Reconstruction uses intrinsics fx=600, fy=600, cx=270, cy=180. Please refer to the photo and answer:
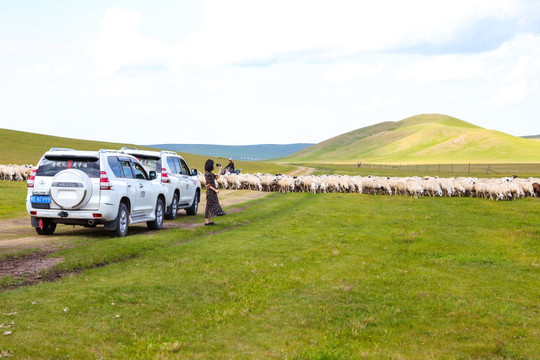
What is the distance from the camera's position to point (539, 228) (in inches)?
804

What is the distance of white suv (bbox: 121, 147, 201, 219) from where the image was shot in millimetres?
21344

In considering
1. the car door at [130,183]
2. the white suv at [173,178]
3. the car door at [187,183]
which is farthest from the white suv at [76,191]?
the car door at [187,183]

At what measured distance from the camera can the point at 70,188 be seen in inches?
599

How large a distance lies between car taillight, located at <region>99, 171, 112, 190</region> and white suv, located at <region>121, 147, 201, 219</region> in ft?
15.3

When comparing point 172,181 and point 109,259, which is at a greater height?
point 172,181

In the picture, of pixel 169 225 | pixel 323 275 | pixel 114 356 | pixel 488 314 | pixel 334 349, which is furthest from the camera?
pixel 169 225

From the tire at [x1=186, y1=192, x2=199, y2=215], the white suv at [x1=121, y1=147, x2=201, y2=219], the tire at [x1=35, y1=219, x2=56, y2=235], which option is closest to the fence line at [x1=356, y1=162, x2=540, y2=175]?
the tire at [x1=186, y1=192, x2=199, y2=215]

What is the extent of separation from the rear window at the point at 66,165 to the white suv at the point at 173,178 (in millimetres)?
4409

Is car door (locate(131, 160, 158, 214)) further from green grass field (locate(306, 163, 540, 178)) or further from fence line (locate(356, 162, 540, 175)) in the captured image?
fence line (locate(356, 162, 540, 175))

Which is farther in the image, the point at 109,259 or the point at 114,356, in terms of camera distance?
the point at 109,259

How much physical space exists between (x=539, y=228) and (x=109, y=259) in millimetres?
14728

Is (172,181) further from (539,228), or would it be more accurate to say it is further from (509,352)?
(509,352)

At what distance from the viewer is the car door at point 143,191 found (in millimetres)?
17547

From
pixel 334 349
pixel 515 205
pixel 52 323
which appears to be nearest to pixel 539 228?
pixel 515 205
